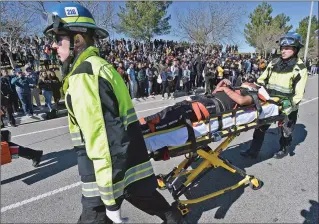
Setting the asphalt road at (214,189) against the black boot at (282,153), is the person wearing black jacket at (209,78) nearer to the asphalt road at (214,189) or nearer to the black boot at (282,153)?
the asphalt road at (214,189)

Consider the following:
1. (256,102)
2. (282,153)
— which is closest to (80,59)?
(256,102)

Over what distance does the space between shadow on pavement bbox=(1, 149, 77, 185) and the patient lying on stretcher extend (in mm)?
2233

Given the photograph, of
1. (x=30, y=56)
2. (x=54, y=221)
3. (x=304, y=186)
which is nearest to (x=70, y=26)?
(x=54, y=221)

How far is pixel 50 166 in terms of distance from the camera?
4.14m

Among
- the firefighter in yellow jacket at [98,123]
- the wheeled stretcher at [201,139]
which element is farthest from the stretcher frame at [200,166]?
the firefighter in yellow jacket at [98,123]

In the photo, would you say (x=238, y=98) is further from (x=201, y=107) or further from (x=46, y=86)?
(x=46, y=86)

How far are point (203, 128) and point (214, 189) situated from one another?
112 cm

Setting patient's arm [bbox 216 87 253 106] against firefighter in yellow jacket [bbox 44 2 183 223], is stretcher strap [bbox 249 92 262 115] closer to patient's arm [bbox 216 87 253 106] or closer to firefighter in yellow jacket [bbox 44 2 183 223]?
patient's arm [bbox 216 87 253 106]

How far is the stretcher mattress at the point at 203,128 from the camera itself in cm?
241

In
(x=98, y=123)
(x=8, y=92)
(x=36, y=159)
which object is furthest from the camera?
(x=8, y=92)

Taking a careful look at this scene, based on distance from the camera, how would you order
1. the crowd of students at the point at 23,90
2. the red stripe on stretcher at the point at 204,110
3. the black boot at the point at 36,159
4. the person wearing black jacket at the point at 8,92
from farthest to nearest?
1. the crowd of students at the point at 23,90
2. the person wearing black jacket at the point at 8,92
3. the black boot at the point at 36,159
4. the red stripe on stretcher at the point at 204,110

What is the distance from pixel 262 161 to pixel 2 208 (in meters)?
3.87

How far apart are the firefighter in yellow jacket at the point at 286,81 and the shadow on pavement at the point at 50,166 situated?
3047 millimetres

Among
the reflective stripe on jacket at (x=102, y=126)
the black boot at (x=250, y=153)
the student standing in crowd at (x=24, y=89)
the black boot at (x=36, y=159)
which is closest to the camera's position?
the reflective stripe on jacket at (x=102, y=126)
